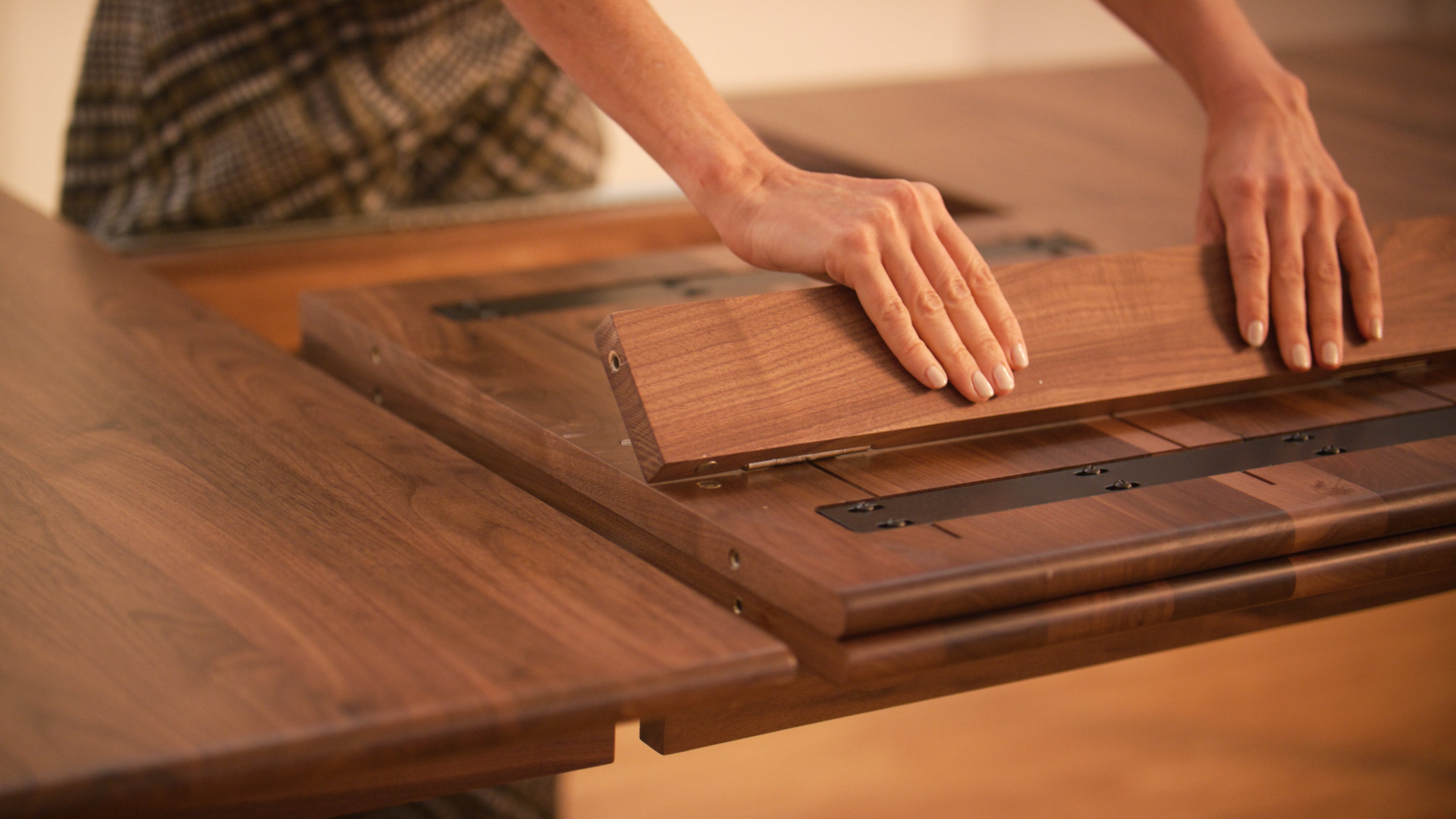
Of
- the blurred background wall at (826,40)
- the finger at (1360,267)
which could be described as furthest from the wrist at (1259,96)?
the blurred background wall at (826,40)

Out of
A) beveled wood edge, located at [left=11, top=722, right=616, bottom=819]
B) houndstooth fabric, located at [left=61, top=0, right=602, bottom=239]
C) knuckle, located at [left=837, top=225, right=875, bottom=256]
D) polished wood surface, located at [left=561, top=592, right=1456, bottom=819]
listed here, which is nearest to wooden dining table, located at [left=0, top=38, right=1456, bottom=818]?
beveled wood edge, located at [left=11, top=722, right=616, bottom=819]

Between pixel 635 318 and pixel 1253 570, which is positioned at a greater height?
pixel 635 318

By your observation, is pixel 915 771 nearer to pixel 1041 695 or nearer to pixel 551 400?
pixel 1041 695

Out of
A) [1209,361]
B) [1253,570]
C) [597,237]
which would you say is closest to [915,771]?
[597,237]

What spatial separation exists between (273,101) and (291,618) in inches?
36.7

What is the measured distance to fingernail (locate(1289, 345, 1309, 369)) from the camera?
890 mm

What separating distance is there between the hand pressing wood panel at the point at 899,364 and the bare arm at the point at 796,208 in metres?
0.02

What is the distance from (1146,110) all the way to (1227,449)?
3.32 feet

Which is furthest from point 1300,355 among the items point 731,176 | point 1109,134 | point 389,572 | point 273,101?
point 273,101

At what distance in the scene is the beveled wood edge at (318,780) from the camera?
0.48m

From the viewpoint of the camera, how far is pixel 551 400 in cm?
85

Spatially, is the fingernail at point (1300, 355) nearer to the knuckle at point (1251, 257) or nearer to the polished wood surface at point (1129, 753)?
the knuckle at point (1251, 257)

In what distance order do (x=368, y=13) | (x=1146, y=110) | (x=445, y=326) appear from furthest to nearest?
(x=1146, y=110) → (x=368, y=13) → (x=445, y=326)

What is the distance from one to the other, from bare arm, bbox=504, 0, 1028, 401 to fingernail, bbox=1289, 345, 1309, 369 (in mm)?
197
